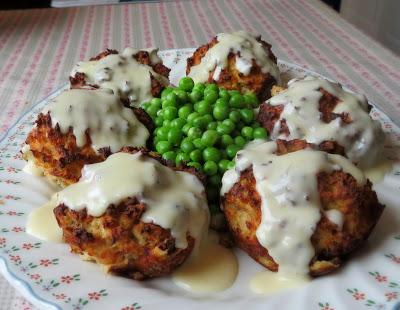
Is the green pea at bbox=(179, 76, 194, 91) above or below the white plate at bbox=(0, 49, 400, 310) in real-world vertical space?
above

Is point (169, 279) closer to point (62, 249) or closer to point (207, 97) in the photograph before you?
point (62, 249)

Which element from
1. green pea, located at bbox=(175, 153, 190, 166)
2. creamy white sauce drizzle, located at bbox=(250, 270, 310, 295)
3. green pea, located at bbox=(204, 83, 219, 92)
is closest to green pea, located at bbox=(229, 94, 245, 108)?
green pea, located at bbox=(204, 83, 219, 92)

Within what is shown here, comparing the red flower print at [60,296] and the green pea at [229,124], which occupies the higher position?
the green pea at [229,124]

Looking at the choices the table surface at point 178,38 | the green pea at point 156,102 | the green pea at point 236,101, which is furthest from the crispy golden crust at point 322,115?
the table surface at point 178,38

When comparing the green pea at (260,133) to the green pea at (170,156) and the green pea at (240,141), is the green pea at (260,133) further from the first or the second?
the green pea at (170,156)

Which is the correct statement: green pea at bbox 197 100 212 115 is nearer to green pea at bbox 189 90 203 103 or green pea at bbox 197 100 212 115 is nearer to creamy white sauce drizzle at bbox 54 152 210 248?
green pea at bbox 189 90 203 103
